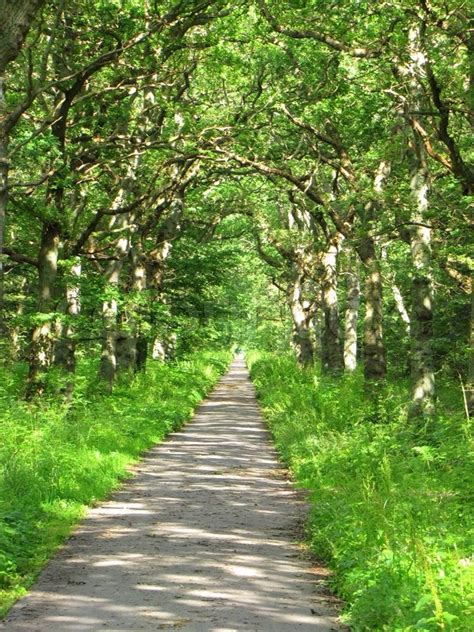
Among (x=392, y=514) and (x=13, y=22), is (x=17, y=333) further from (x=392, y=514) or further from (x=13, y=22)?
(x=392, y=514)

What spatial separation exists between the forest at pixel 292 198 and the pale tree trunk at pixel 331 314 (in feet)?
0.28

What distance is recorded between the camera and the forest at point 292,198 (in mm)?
7297

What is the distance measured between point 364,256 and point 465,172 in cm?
444

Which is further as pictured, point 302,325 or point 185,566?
point 302,325

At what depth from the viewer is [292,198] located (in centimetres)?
2244

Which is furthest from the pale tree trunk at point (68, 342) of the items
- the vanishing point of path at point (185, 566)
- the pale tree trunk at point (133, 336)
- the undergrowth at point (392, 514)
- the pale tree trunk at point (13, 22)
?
the pale tree trunk at point (13, 22)

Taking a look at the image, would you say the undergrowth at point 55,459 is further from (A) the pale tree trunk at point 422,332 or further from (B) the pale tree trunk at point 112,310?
(A) the pale tree trunk at point 422,332

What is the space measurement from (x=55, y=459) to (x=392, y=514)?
197 inches

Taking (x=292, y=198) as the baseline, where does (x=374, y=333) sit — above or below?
below

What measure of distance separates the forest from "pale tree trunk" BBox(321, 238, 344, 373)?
0.08 m

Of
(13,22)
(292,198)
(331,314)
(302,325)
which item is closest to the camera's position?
(13,22)

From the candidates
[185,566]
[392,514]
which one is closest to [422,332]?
[392,514]

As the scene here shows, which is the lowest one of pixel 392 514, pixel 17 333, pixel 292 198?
pixel 392 514

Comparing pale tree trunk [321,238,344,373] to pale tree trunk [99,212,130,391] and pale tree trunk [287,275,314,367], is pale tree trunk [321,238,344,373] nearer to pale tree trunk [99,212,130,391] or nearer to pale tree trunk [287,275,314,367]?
pale tree trunk [287,275,314,367]
